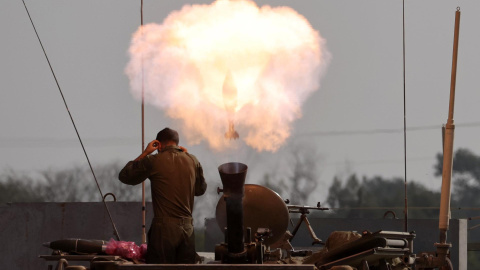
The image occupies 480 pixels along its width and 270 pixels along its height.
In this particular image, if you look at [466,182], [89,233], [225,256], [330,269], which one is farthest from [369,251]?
[466,182]

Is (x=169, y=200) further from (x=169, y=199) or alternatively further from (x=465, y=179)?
(x=465, y=179)

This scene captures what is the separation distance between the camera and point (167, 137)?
13.8m

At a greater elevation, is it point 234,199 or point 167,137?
point 167,137

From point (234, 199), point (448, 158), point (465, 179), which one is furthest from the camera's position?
point (465, 179)

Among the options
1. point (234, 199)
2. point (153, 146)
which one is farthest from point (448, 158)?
point (234, 199)

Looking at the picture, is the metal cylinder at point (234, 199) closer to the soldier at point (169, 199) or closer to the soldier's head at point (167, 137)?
the soldier at point (169, 199)

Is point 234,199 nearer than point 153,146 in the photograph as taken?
Yes

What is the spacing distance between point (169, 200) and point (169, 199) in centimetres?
1

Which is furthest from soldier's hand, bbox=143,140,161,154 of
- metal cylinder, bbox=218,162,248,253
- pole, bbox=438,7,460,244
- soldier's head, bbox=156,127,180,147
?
pole, bbox=438,7,460,244

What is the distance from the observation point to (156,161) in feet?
44.5

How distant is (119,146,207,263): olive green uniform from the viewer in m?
13.4

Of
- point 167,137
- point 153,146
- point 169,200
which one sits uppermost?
point 167,137

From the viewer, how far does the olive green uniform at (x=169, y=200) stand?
13422mm

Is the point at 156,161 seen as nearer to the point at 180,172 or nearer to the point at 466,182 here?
the point at 180,172
